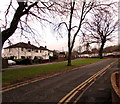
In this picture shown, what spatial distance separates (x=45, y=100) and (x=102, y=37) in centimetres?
5279

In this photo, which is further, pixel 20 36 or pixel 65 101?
pixel 20 36

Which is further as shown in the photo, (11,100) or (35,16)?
(35,16)

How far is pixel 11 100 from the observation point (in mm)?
5293

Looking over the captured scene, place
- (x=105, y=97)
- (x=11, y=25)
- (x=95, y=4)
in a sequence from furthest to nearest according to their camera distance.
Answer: (x=95, y=4)
(x=11, y=25)
(x=105, y=97)

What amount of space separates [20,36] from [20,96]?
31.5 feet

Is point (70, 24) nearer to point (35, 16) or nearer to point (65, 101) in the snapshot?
point (35, 16)

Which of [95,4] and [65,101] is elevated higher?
[95,4]

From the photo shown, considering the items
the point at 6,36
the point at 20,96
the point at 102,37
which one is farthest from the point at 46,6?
the point at 102,37

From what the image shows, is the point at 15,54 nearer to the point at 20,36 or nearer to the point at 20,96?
the point at 20,36

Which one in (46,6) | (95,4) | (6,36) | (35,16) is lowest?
(6,36)

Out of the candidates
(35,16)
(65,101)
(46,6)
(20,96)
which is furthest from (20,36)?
(65,101)

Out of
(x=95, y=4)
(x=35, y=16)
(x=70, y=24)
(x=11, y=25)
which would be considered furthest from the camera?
(x=70, y=24)

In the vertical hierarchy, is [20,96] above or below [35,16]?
below

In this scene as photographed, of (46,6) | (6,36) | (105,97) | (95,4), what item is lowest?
(105,97)
